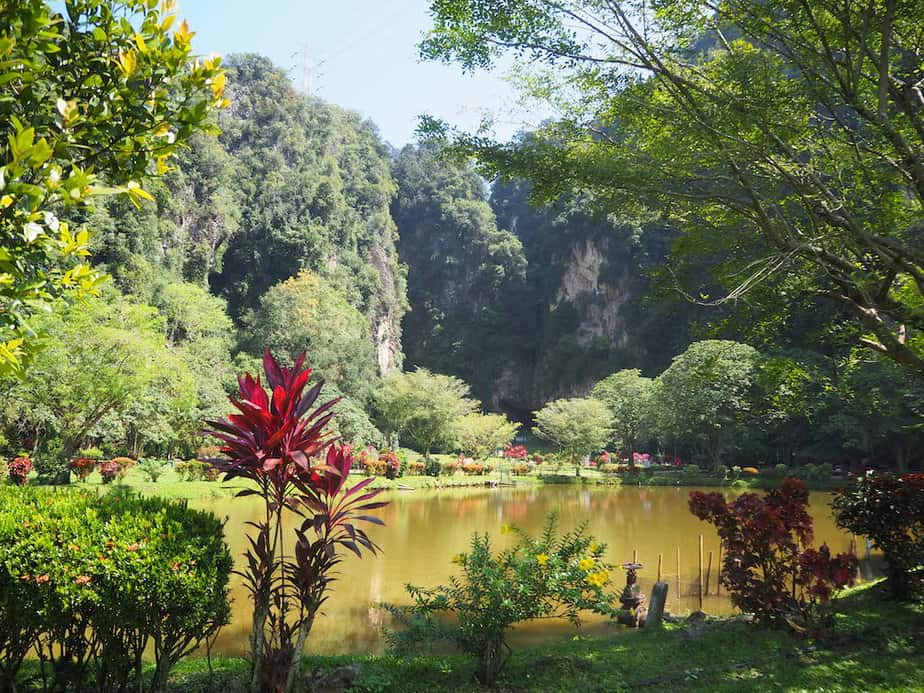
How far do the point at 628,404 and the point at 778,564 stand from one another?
2625cm

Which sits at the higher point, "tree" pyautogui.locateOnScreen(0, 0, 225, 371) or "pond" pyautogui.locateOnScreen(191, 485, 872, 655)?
"tree" pyautogui.locateOnScreen(0, 0, 225, 371)

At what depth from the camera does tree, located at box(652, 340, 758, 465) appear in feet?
79.5

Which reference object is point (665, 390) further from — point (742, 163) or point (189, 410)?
point (742, 163)

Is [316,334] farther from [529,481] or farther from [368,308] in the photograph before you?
[529,481]

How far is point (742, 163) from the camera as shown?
4.62 m

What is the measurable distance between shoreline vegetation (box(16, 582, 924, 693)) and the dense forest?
2.42m

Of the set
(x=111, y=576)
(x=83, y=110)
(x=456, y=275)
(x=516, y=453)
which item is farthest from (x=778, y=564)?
(x=456, y=275)

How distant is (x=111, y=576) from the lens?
7.36 ft

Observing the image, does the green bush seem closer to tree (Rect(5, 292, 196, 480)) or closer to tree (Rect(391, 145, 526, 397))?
tree (Rect(5, 292, 196, 480))

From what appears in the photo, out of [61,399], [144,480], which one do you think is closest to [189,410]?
[144,480]

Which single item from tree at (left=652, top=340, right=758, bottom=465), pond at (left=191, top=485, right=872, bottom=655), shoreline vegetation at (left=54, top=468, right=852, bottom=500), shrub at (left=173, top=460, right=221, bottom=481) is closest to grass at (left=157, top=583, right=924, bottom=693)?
pond at (left=191, top=485, right=872, bottom=655)

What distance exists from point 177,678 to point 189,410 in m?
15.1

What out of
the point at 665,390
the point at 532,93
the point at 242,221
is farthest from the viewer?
the point at 242,221

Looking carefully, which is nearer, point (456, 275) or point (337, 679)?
point (337, 679)
